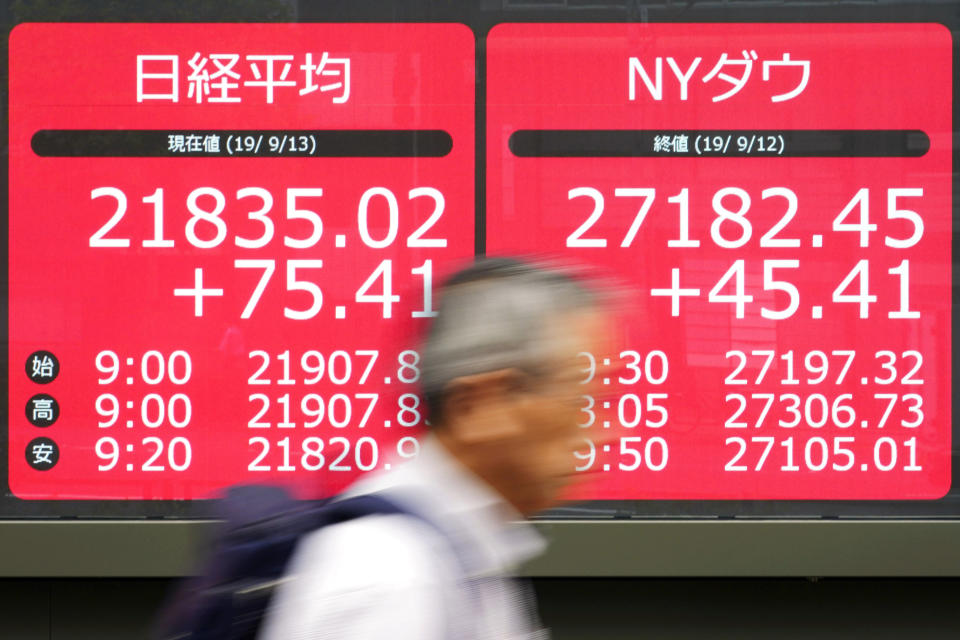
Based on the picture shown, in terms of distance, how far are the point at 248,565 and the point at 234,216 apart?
3018 millimetres

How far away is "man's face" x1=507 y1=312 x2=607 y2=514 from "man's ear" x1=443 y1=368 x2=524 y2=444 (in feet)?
0.04

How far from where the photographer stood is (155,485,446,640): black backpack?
1209 mm

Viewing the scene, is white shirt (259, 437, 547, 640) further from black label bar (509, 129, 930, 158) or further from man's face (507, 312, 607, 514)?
black label bar (509, 129, 930, 158)

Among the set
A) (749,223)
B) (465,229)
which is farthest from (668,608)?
(465,229)

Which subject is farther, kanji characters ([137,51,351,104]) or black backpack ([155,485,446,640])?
kanji characters ([137,51,351,104])

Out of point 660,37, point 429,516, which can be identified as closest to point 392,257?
point 660,37

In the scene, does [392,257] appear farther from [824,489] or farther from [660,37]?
[824,489]

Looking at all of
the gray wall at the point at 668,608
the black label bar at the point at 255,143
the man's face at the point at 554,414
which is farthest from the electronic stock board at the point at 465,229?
the man's face at the point at 554,414

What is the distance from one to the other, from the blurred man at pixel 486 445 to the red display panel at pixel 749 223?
108 inches

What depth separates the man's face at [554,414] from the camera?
1337 millimetres

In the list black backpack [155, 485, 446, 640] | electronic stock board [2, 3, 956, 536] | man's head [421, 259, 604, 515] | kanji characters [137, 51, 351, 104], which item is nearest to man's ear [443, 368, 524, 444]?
man's head [421, 259, 604, 515]

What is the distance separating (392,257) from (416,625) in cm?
302

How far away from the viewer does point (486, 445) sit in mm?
1342

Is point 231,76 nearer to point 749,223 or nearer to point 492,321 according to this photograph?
point 749,223
